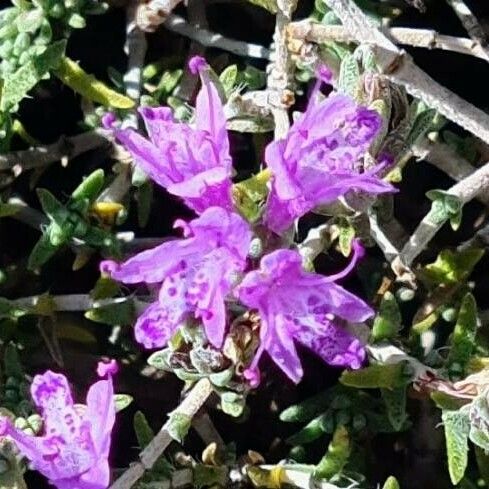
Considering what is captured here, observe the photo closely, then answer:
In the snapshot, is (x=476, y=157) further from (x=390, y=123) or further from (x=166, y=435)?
(x=166, y=435)

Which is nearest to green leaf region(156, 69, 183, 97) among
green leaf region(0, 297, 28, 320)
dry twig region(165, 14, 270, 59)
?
dry twig region(165, 14, 270, 59)

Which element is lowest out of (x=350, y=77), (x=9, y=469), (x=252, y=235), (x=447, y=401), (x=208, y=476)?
(x=208, y=476)

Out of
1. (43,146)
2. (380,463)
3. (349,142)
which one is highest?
(349,142)

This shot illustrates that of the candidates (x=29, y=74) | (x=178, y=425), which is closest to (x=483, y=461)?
(x=178, y=425)

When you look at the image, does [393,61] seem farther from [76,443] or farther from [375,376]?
[76,443]

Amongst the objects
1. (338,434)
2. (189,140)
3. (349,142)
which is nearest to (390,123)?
(349,142)

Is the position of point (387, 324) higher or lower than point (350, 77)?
lower
